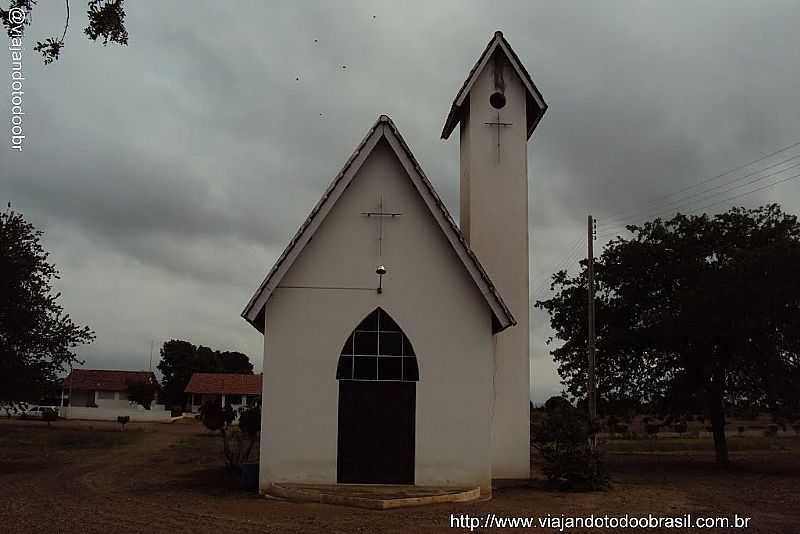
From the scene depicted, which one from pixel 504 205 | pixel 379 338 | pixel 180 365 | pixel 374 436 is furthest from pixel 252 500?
pixel 180 365

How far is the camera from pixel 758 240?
26.2 m

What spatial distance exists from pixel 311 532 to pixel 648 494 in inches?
360

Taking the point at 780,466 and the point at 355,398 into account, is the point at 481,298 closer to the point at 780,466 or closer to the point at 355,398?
the point at 355,398

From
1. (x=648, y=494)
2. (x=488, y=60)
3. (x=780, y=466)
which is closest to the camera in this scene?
(x=648, y=494)

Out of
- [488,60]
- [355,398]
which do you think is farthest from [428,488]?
[488,60]

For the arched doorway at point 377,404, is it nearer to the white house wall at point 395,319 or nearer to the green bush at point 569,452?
the white house wall at point 395,319

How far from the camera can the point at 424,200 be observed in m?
17.1

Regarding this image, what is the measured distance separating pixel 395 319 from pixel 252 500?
4645 mm

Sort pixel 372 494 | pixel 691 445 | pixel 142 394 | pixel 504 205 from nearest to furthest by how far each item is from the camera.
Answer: pixel 372 494 < pixel 504 205 < pixel 691 445 < pixel 142 394

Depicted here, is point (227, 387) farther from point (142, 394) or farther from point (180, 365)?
point (180, 365)

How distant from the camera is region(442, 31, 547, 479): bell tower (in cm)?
2073

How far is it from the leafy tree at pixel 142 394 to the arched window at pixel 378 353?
68176 mm

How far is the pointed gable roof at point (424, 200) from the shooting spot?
16625 mm

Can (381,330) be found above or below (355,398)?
above
